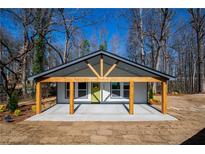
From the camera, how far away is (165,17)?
911 inches

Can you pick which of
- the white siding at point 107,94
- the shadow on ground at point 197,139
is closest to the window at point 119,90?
the white siding at point 107,94

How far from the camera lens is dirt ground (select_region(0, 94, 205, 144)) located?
712 cm

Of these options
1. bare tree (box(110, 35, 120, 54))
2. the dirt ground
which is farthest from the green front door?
bare tree (box(110, 35, 120, 54))

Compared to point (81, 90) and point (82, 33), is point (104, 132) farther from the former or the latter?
point (82, 33)

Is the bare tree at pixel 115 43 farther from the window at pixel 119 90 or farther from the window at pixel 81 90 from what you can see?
the window at pixel 81 90

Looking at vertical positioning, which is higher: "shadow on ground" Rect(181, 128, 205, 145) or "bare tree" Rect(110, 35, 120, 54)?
"bare tree" Rect(110, 35, 120, 54)

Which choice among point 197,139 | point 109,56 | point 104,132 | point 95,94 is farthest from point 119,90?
point 197,139

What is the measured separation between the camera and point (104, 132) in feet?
26.7

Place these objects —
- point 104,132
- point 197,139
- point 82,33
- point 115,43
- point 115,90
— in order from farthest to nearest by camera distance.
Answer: point 115,43 → point 82,33 → point 115,90 → point 104,132 → point 197,139

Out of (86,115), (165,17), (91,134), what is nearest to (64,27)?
(165,17)

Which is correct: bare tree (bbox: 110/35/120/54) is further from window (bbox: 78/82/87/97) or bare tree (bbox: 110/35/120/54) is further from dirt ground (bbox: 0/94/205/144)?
dirt ground (bbox: 0/94/205/144)

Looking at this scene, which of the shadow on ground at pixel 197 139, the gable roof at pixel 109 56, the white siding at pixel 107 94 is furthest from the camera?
the white siding at pixel 107 94

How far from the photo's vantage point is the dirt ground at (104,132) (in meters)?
7.12

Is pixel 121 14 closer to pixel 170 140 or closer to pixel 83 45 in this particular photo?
pixel 83 45
